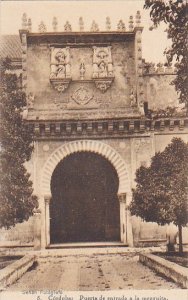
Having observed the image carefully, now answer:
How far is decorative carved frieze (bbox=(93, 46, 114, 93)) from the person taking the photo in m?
14.4

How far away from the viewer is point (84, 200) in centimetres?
1596

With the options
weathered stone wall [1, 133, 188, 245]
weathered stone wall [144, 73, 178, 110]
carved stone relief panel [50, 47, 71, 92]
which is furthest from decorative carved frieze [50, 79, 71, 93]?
weathered stone wall [144, 73, 178, 110]

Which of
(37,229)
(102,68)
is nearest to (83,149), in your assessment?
(102,68)

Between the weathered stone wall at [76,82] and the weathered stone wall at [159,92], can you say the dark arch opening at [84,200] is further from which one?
the weathered stone wall at [159,92]

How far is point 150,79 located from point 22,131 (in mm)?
4621

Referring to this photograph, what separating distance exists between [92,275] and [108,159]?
5.37 meters

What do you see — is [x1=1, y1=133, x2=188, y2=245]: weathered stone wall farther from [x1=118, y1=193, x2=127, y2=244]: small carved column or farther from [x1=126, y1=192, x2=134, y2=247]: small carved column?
[x1=118, y1=193, x2=127, y2=244]: small carved column

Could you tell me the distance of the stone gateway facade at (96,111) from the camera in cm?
1395

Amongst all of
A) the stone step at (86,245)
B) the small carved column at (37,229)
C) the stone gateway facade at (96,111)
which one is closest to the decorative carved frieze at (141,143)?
the stone gateway facade at (96,111)

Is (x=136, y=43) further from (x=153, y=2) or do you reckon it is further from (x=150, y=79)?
(x=153, y=2)

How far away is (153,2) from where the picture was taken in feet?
27.0

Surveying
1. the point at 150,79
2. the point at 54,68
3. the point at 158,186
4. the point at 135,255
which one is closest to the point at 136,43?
the point at 150,79

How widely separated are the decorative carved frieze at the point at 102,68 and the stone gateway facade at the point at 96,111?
0.03 metres

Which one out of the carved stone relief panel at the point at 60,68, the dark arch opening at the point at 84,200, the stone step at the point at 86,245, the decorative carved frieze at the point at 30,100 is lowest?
the stone step at the point at 86,245
